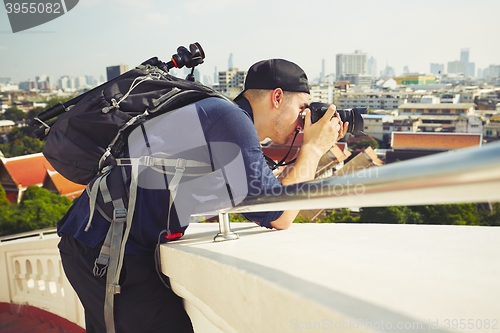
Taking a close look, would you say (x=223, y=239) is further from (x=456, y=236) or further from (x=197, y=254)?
(x=456, y=236)

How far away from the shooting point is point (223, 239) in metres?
0.85

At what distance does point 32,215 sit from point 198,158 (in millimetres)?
11521

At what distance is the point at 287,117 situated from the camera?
957mm

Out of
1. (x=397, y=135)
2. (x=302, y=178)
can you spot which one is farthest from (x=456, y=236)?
(x=397, y=135)

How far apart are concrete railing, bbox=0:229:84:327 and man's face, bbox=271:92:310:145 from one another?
3.68ft

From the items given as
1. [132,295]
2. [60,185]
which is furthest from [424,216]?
[60,185]

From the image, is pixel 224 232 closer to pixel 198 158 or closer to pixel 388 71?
pixel 198 158

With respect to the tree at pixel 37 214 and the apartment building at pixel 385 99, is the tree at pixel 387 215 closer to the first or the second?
the tree at pixel 37 214

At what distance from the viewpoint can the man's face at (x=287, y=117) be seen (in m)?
0.95

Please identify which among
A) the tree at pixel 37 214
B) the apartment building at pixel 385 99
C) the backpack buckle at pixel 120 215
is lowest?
the tree at pixel 37 214

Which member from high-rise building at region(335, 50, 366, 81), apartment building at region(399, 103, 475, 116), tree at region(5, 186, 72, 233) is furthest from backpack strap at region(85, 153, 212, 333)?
high-rise building at region(335, 50, 366, 81)

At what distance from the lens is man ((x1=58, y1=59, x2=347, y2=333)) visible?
755mm

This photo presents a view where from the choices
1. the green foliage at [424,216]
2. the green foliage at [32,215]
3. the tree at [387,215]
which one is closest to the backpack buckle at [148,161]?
the tree at [387,215]

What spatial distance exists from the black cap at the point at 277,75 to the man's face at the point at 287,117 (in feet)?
0.06
